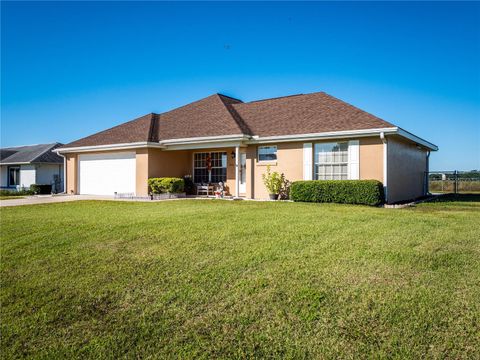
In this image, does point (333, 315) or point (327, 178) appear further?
point (327, 178)

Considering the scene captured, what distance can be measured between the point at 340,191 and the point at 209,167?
8.15 meters

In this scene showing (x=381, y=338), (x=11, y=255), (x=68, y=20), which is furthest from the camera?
(x=68, y=20)

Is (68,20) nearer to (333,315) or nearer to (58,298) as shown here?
(58,298)

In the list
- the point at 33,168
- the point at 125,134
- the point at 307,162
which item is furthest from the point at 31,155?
the point at 307,162

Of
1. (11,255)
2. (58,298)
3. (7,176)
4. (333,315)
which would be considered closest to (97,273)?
(58,298)

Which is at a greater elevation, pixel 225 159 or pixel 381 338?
pixel 225 159

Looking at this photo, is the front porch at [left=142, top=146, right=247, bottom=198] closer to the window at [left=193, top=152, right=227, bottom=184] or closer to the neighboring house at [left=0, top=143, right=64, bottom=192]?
the window at [left=193, top=152, right=227, bottom=184]

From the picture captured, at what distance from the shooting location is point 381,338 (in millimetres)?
3686

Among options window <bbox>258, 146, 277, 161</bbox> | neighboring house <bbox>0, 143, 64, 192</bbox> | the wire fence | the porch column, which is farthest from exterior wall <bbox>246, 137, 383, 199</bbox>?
neighboring house <bbox>0, 143, 64, 192</bbox>

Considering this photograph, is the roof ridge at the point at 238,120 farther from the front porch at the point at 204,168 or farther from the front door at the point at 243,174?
the front door at the point at 243,174

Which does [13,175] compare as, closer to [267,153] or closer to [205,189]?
[205,189]

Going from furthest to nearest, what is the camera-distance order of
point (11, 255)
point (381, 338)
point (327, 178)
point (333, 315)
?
point (327, 178)
point (11, 255)
point (333, 315)
point (381, 338)

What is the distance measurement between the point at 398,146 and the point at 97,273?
14.2 metres

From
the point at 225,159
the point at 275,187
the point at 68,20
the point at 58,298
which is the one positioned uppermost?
the point at 68,20
